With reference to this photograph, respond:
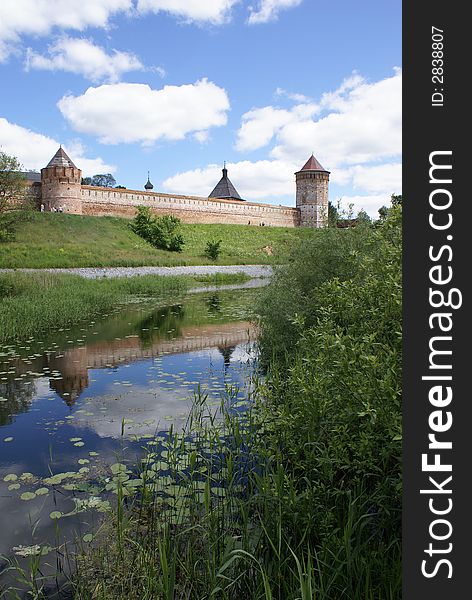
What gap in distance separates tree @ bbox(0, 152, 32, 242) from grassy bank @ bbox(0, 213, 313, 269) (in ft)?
3.14

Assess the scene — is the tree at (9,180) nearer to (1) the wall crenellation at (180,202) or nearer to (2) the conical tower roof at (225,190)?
(1) the wall crenellation at (180,202)

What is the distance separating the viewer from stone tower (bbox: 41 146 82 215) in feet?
137

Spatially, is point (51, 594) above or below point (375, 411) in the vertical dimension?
below

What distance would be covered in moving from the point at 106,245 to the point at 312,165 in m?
32.0

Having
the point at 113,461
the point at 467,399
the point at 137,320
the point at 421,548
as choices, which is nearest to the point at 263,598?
the point at 421,548

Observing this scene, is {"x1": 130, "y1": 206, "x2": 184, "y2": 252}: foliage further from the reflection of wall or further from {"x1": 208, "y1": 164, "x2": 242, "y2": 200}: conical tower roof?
the reflection of wall

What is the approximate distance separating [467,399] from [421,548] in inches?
14.9

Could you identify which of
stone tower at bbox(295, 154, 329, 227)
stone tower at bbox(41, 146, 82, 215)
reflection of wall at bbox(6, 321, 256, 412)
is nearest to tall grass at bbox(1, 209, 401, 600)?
reflection of wall at bbox(6, 321, 256, 412)

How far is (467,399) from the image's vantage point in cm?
125

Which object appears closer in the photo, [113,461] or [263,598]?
[263,598]

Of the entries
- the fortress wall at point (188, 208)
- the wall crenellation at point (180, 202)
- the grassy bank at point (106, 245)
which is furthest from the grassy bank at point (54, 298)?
the fortress wall at point (188, 208)

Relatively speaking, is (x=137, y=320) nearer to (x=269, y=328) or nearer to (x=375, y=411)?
(x=269, y=328)

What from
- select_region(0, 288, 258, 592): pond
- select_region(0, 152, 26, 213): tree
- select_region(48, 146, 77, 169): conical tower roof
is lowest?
select_region(0, 288, 258, 592): pond

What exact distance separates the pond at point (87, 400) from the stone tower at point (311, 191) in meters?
47.1
